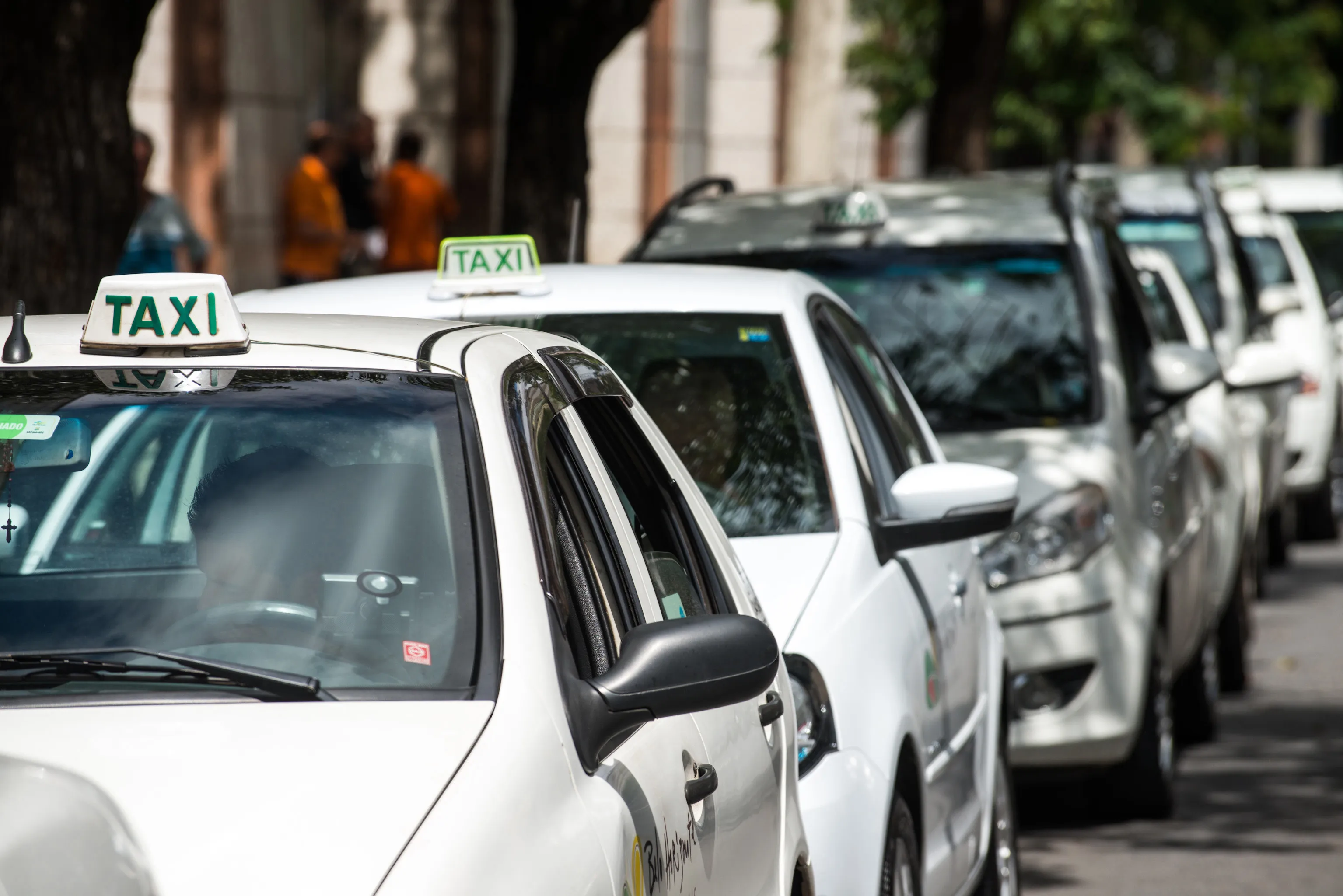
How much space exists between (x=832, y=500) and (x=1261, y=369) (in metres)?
5.12

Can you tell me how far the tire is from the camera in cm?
582

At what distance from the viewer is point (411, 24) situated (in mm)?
19719

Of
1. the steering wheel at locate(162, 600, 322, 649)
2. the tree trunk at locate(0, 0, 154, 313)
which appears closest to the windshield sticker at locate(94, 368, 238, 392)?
the steering wheel at locate(162, 600, 322, 649)

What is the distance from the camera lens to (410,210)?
1653 centimetres

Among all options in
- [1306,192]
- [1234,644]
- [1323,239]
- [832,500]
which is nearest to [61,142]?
[832,500]

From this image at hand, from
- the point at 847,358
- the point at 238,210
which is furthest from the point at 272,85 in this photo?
the point at 847,358

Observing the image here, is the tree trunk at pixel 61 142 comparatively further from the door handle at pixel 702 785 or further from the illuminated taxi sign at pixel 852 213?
the door handle at pixel 702 785

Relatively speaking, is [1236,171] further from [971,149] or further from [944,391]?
[944,391]

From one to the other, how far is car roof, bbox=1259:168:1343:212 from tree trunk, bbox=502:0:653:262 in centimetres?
777

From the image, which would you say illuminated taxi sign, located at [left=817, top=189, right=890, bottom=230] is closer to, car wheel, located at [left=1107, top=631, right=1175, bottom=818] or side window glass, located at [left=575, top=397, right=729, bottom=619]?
car wheel, located at [left=1107, top=631, right=1175, bottom=818]

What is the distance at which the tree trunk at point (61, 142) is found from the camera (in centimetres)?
685

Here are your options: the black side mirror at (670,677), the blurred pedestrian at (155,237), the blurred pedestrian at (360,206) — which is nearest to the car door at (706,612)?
the black side mirror at (670,677)

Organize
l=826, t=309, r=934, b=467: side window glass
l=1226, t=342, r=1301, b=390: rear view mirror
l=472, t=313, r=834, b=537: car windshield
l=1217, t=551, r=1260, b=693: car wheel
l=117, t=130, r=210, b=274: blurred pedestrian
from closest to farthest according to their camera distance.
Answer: l=472, t=313, r=834, b=537: car windshield
l=826, t=309, r=934, b=467: side window glass
l=1226, t=342, r=1301, b=390: rear view mirror
l=1217, t=551, r=1260, b=693: car wheel
l=117, t=130, r=210, b=274: blurred pedestrian

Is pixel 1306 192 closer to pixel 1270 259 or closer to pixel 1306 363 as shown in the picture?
pixel 1270 259
